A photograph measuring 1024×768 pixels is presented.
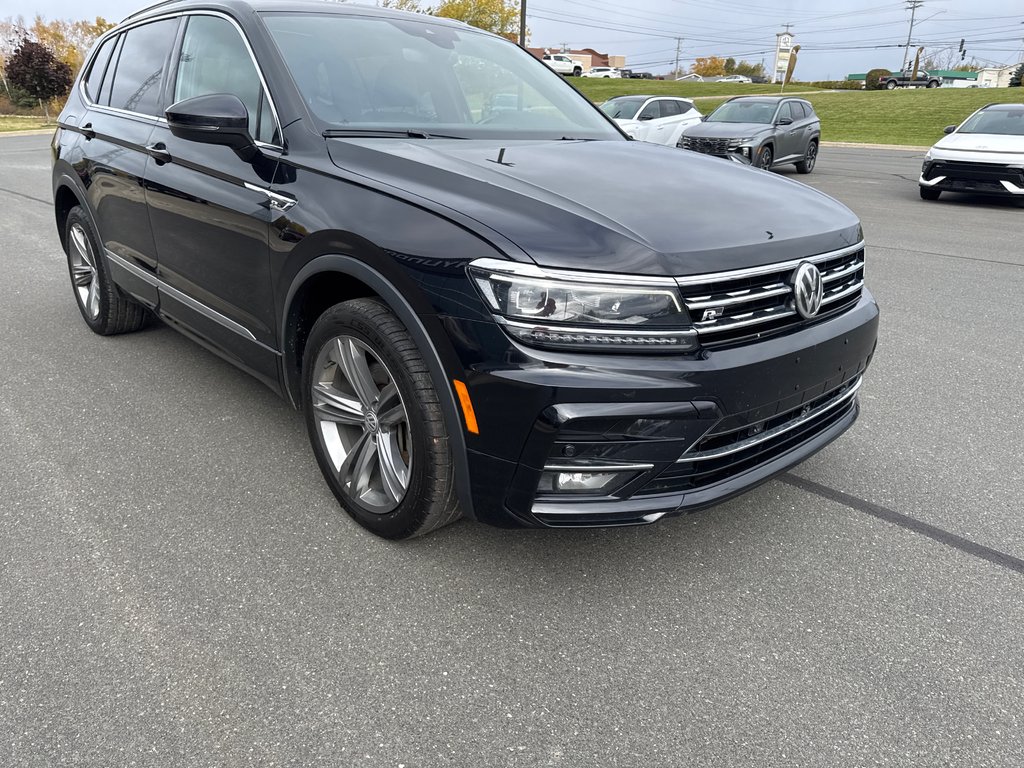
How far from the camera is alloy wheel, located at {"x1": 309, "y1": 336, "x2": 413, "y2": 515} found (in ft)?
8.85

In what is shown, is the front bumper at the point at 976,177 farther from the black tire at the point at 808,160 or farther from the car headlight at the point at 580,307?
the car headlight at the point at 580,307

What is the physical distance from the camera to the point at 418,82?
3.45 m

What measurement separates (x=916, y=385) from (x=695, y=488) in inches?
106

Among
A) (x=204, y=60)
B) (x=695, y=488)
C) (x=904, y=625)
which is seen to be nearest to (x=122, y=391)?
(x=204, y=60)

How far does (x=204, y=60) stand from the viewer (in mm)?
3613

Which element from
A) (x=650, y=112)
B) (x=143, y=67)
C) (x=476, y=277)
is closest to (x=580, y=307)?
(x=476, y=277)

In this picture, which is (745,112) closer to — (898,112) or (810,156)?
(810,156)

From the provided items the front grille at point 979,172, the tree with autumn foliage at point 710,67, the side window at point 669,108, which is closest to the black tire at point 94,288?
the front grille at point 979,172

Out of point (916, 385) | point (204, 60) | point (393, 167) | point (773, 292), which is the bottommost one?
point (916, 385)

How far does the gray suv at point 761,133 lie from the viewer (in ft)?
47.1

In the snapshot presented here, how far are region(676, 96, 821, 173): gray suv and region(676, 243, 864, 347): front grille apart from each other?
12114 millimetres

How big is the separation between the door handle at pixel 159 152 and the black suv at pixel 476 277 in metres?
0.01

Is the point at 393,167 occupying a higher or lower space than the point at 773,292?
higher

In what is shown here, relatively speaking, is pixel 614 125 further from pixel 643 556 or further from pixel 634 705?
pixel 634 705
